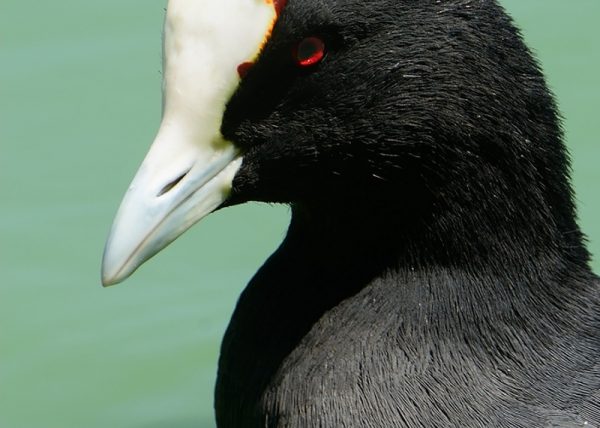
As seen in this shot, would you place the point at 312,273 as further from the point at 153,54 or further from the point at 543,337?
the point at 153,54

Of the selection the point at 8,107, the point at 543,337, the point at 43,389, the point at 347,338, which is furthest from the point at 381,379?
the point at 8,107

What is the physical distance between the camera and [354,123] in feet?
11.1

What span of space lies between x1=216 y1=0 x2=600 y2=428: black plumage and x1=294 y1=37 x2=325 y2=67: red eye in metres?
0.02

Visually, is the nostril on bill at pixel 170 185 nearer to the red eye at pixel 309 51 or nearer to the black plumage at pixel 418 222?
the black plumage at pixel 418 222

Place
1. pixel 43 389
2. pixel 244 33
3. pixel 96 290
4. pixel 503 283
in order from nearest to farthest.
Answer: pixel 244 33 < pixel 503 283 < pixel 43 389 < pixel 96 290

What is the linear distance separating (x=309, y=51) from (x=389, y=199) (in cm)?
36

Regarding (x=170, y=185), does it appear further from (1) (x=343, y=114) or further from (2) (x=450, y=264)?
(2) (x=450, y=264)

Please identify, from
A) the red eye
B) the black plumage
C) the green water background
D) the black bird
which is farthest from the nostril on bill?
the green water background

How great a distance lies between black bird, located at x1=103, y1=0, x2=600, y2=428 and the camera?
329 centimetres

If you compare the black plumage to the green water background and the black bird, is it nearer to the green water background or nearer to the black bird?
the black bird

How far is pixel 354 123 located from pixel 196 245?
2264 millimetres

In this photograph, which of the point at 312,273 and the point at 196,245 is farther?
the point at 196,245

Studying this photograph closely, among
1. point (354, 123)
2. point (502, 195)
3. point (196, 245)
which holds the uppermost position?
point (354, 123)

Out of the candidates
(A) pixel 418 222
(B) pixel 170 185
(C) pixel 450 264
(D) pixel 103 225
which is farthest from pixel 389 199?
(D) pixel 103 225
